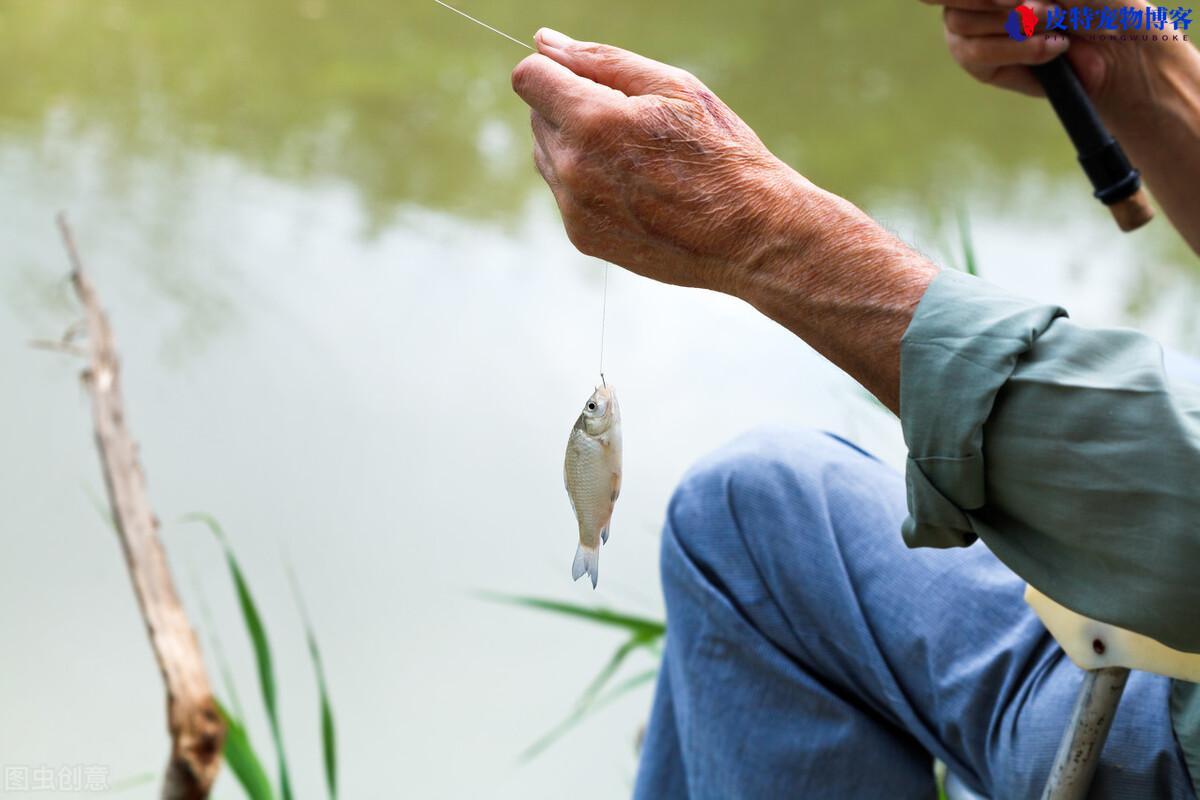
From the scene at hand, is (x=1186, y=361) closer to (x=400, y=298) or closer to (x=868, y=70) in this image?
(x=400, y=298)

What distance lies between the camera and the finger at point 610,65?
0.82 m

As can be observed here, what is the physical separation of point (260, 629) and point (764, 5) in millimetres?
2992

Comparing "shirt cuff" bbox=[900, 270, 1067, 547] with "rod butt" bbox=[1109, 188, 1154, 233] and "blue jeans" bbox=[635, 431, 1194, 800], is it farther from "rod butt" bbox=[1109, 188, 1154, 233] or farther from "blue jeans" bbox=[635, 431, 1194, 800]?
"rod butt" bbox=[1109, 188, 1154, 233]

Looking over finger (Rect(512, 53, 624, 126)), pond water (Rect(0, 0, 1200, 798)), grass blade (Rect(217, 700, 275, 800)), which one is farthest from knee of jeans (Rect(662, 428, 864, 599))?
pond water (Rect(0, 0, 1200, 798))

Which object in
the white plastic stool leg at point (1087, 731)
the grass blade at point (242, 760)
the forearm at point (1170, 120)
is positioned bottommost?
the white plastic stool leg at point (1087, 731)

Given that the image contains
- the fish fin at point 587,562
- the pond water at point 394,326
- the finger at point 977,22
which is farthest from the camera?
the pond water at point 394,326

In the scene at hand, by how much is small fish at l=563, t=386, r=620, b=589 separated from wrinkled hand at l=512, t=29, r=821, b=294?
0.15m

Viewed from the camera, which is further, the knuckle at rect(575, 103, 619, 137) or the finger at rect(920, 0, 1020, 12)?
the finger at rect(920, 0, 1020, 12)

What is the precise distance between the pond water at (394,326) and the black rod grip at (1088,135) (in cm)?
38

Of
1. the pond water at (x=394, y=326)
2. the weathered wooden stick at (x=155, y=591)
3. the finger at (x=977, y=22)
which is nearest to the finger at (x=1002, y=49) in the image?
the finger at (x=977, y=22)

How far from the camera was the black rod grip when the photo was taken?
1.18m

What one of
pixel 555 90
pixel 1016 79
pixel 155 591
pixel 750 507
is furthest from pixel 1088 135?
pixel 155 591

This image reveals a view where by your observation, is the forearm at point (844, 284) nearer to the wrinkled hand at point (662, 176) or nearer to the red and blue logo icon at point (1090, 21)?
the wrinkled hand at point (662, 176)

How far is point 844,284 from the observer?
71 centimetres
